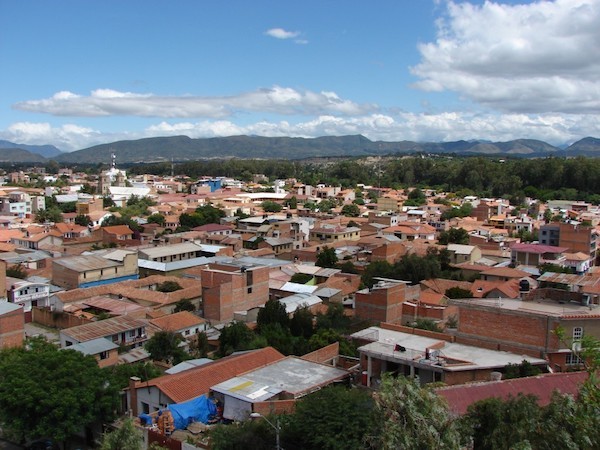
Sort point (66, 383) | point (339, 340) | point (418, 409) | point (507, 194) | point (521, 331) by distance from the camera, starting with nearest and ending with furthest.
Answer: point (418, 409)
point (66, 383)
point (521, 331)
point (339, 340)
point (507, 194)

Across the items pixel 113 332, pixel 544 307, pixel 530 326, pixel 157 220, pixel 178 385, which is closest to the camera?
pixel 178 385

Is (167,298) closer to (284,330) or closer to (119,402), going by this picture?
(284,330)

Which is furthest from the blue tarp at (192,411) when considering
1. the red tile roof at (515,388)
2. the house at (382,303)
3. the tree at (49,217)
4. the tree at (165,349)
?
the tree at (49,217)

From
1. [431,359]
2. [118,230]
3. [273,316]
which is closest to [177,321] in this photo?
[273,316]

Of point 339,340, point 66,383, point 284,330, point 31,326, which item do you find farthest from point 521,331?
point 31,326

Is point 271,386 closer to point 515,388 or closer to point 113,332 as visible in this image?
point 515,388

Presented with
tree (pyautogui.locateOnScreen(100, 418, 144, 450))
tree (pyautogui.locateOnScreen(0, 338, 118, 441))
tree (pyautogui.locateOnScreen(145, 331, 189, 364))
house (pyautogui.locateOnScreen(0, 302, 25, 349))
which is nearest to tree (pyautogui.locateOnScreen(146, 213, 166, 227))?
house (pyautogui.locateOnScreen(0, 302, 25, 349))
